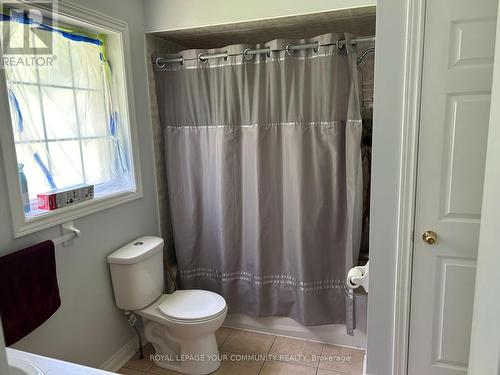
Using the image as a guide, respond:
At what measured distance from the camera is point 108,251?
2.19m

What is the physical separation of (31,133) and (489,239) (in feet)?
6.62

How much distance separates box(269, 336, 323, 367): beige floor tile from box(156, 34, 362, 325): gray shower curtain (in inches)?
6.9

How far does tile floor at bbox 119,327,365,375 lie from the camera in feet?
7.38

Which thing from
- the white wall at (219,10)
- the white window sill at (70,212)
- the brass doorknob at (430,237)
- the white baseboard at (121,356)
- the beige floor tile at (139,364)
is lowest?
the beige floor tile at (139,364)

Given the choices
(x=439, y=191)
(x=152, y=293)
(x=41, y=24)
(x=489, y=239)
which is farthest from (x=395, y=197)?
(x=41, y=24)

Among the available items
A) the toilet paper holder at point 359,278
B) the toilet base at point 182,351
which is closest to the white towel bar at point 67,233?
the toilet base at point 182,351

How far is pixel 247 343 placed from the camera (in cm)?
253

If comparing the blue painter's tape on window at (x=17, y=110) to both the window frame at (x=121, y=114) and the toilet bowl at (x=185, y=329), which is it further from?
the toilet bowl at (x=185, y=329)

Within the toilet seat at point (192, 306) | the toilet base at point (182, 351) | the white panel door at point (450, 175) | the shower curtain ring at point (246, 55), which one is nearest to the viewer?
the white panel door at point (450, 175)

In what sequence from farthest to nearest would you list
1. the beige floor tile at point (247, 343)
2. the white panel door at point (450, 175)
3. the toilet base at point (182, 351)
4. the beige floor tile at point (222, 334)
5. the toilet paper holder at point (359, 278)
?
the beige floor tile at point (222, 334), the beige floor tile at point (247, 343), the toilet base at point (182, 351), the toilet paper holder at point (359, 278), the white panel door at point (450, 175)

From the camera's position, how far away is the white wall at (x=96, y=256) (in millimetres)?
1803

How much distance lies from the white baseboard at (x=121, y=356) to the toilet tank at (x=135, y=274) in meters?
0.33

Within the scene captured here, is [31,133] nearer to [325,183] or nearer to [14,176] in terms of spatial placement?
[14,176]

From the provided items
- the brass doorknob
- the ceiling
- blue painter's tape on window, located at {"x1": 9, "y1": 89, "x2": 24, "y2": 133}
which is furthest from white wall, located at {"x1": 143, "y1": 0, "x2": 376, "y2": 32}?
the brass doorknob
